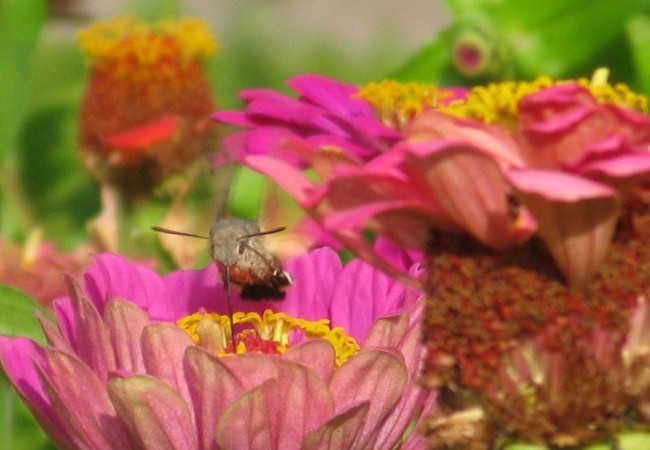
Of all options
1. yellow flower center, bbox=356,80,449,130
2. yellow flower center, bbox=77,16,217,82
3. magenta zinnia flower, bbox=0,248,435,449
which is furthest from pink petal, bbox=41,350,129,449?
yellow flower center, bbox=77,16,217,82

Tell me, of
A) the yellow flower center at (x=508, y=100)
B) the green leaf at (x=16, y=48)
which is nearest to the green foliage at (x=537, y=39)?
the green leaf at (x=16, y=48)

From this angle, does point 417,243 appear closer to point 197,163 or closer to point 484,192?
point 484,192

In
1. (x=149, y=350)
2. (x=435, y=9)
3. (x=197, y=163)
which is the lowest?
(x=435, y=9)

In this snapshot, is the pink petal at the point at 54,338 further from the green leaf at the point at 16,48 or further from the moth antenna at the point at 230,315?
the green leaf at the point at 16,48

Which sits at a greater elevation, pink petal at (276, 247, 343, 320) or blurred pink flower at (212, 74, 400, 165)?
blurred pink flower at (212, 74, 400, 165)

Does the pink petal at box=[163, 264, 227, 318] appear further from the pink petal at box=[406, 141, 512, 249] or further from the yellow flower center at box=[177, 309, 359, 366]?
the pink petal at box=[406, 141, 512, 249]

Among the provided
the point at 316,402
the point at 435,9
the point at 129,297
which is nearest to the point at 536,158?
the point at 316,402

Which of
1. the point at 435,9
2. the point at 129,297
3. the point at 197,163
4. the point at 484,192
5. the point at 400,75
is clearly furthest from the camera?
the point at 435,9
